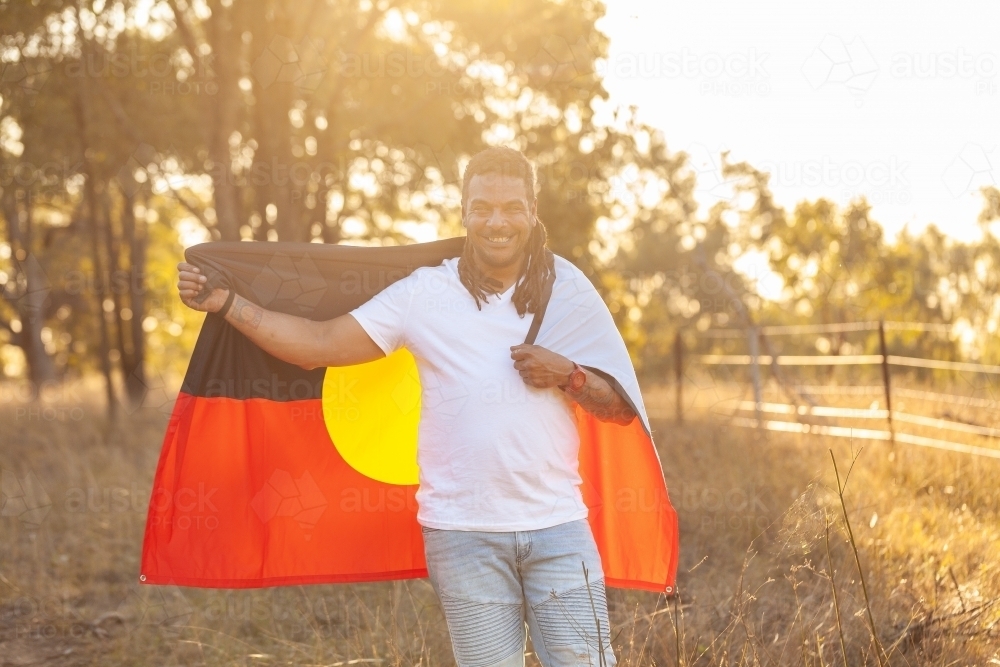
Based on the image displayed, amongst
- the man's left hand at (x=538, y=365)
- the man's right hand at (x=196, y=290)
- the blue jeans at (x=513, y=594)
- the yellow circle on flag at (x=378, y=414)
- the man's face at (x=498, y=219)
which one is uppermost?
the man's face at (x=498, y=219)

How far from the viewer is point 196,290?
364cm

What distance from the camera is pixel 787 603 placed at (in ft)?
17.7

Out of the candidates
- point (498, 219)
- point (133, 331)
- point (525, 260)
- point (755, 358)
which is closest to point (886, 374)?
point (755, 358)

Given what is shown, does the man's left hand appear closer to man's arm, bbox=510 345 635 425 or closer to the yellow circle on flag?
man's arm, bbox=510 345 635 425

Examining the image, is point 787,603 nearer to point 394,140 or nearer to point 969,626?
point 969,626

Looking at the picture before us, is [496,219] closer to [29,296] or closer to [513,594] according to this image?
[513,594]

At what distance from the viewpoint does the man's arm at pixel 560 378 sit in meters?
3.21

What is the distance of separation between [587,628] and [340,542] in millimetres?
1541

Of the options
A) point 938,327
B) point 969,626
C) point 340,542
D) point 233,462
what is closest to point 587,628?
point 340,542

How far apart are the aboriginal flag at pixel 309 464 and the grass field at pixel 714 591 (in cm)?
44

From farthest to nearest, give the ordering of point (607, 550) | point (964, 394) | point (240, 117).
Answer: point (240, 117) < point (964, 394) < point (607, 550)

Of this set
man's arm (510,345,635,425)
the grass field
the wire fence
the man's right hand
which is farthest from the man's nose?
the wire fence

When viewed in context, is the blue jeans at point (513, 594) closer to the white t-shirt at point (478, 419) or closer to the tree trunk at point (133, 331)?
the white t-shirt at point (478, 419)

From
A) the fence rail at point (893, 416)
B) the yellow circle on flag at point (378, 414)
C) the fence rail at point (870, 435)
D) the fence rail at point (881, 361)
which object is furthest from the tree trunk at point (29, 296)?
the yellow circle on flag at point (378, 414)
